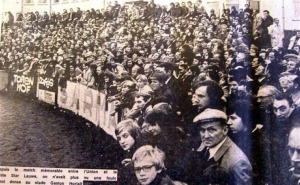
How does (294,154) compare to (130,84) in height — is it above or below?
below

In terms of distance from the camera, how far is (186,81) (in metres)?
0.79

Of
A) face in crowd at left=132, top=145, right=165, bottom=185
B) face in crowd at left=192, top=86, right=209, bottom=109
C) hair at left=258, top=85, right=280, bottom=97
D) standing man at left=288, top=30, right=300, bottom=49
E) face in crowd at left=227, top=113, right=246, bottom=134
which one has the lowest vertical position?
face in crowd at left=132, top=145, right=165, bottom=185

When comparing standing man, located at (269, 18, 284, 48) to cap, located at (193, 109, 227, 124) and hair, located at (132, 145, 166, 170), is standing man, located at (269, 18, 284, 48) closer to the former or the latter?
cap, located at (193, 109, 227, 124)

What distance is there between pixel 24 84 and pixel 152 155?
0.34 meters

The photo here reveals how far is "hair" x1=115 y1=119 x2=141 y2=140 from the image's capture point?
79 cm

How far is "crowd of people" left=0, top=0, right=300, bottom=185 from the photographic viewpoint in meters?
0.77

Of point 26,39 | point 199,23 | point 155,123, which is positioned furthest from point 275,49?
point 26,39

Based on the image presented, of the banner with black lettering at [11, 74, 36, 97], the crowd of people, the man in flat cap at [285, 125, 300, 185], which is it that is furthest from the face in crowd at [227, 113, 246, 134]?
the banner with black lettering at [11, 74, 36, 97]

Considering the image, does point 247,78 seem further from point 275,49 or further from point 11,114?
point 11,114

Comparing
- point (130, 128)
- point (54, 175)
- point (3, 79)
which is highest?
point (3, 79)

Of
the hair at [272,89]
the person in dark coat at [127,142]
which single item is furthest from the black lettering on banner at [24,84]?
the hair at [272,89]

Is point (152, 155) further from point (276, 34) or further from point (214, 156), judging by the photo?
point (276, 34)

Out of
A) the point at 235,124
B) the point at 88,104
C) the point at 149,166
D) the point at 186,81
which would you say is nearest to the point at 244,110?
the point at 235,124

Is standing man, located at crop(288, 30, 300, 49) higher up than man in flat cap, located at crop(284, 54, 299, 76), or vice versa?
standing man, located at crop(288, 30, 300, 49)
